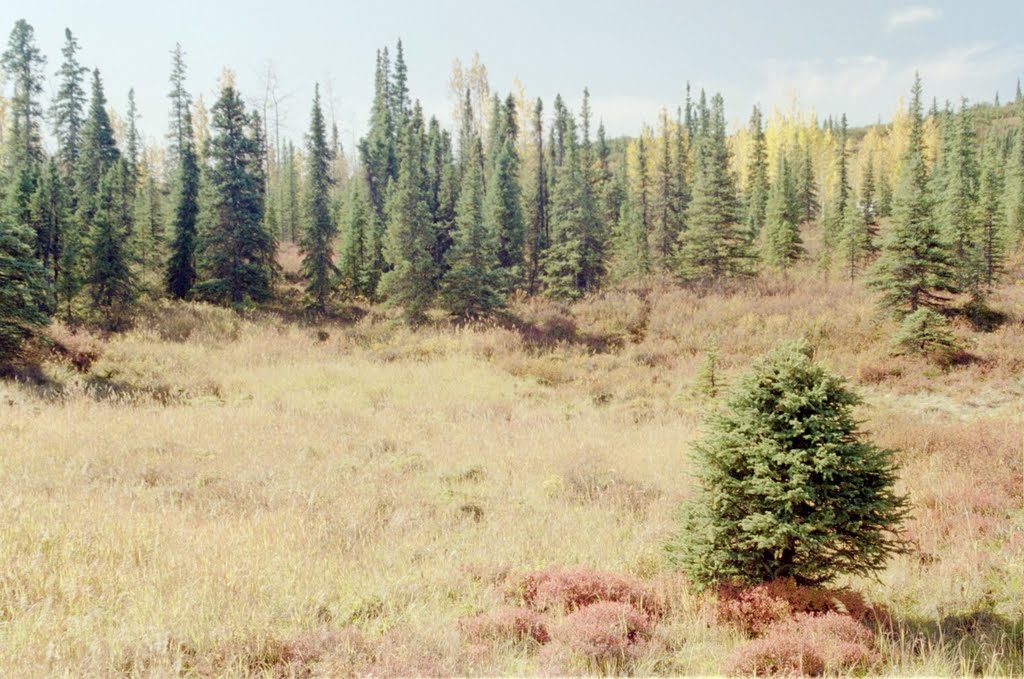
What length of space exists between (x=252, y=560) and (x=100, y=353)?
57.0 feet

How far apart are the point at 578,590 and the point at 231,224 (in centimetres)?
3363

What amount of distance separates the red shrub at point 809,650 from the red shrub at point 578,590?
96 centimetres

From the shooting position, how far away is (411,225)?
3034cm

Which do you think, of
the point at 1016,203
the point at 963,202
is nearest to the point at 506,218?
the point at 963,202

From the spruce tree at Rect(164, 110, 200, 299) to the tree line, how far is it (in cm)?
12

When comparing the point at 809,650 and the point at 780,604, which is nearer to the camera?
the point at 809,650

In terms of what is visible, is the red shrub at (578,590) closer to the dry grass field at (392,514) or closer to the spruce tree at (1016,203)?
the dry grass field at (392,514)

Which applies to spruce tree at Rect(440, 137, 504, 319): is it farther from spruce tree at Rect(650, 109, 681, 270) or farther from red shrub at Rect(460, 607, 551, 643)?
red shrub at Rect(460, 607, 551, 643)

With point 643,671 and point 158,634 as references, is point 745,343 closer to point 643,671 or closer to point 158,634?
point 643,671

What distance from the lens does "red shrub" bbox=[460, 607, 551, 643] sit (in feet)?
14.2

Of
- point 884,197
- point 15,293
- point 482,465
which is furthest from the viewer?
point 884,197

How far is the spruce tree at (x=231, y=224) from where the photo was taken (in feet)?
108

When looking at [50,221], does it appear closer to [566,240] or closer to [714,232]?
[566,240]

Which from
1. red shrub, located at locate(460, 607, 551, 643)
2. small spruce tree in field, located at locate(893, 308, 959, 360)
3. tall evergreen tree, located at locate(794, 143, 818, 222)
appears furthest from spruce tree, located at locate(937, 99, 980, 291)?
red shrub, located at locate(460, 607, 551, 643)
